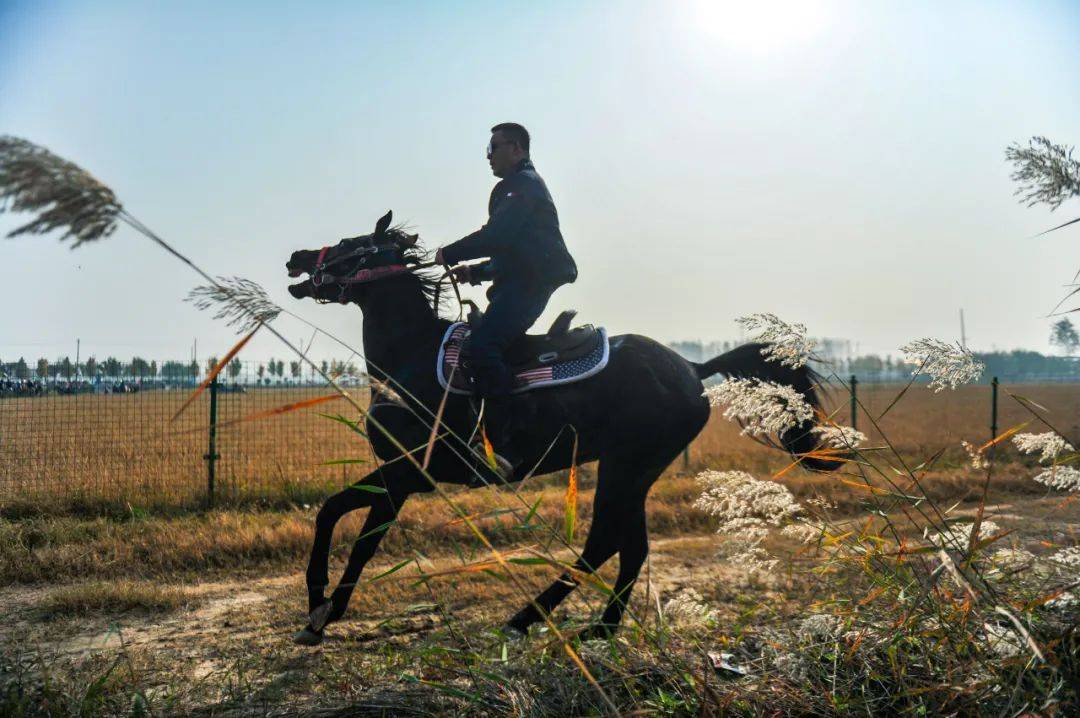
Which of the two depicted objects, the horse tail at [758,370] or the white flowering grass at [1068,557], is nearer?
the white flowering grass at [1068,557]

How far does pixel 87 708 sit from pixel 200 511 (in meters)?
5.93

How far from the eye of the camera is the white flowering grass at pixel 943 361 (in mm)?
3027

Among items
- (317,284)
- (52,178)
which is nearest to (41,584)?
(317,284)

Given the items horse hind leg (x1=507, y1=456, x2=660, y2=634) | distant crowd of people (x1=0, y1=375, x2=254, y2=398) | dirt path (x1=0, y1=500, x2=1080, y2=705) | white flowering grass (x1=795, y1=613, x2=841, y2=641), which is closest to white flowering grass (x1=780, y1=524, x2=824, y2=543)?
white flowering grass (x1=795, y1=613, x2=841, y2=641)

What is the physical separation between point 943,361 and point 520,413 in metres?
2.42

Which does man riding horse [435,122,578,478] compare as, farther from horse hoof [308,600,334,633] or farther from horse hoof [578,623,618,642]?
horse hoof [578,623,618,642]

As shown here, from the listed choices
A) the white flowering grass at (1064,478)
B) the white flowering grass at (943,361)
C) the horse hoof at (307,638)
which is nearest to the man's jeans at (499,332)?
the horse hoof at (307,638)

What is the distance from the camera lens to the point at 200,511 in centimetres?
823

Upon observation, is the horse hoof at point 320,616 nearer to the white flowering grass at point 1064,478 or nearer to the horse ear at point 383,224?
the horse ear at point 383,224

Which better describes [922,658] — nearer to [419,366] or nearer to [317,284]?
[419,366]

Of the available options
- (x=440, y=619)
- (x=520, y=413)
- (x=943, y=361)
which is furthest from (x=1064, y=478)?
(x=440, y=619)

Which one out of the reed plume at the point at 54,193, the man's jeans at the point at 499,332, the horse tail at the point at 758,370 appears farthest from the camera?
the horse tail at the point at 758,370

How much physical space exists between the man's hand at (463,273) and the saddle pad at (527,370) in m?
0.31

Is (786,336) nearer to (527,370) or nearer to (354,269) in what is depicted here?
(527,370)
